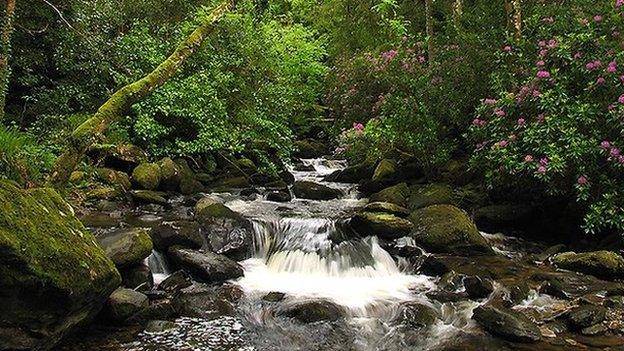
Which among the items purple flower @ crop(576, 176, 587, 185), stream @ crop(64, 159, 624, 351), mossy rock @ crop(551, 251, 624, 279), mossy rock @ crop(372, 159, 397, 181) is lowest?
stream @ crop(64, 159, 624, 351)

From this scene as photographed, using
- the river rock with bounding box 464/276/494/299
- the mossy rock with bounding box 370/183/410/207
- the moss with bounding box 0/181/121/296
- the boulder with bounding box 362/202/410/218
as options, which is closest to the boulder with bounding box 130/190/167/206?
the boulder with bounding box 362/202/410/218

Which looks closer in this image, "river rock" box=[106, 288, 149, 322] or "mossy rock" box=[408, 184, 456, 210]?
"river rock" box=[106, 288, 149, 322]

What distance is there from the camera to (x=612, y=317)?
6.59 meters

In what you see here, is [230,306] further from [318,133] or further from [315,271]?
[318,133]

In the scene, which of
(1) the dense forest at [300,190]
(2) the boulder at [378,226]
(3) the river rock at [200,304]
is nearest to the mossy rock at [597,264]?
(1) the dense forest at [300,190]

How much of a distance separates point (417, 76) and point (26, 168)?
9.79m

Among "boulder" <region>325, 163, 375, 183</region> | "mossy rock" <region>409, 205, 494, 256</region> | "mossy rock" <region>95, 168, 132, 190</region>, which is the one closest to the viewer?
"mossy rock" <region>409, 205, 494, 256</region>

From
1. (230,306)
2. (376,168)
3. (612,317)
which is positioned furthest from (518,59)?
(230,306)

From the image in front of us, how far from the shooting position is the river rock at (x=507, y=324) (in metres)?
6.08

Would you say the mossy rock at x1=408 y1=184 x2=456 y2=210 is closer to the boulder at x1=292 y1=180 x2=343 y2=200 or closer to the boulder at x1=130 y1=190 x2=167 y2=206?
the boulder at x1=292 y1=180 x2=343 y2=200

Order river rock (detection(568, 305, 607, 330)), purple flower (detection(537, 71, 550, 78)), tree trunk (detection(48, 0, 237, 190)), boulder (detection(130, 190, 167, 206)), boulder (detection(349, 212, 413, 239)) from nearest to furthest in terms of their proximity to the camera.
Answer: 1. river rock (detection(568, 305, 607, 330))
2. tree trunk (detection(48, 0, 237, 190))
3. purple flower (detection(537, 71, 550, 78))
4. boulder (detection(349, 212, 413, 239))
5. boulder (detection(130, 190, 167, 206))

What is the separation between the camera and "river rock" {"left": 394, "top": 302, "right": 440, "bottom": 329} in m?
6.79

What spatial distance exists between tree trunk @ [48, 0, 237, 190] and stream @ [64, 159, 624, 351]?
4.90 feet

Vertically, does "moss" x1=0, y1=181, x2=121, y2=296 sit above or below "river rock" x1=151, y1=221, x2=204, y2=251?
above
